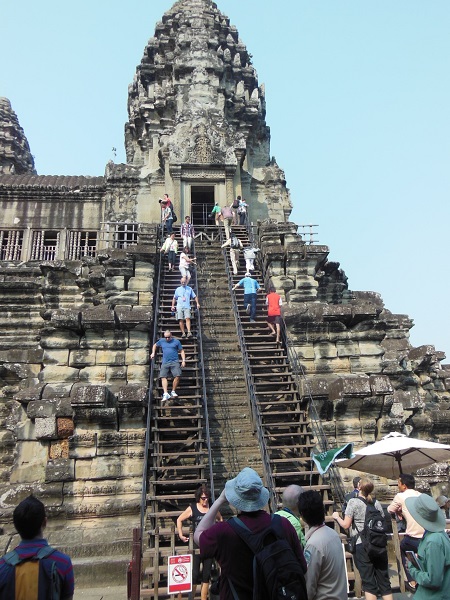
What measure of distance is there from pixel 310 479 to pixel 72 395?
3.64 metres

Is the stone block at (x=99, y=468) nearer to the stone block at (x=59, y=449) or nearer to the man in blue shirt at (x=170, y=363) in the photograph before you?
the stone block at (x=59, y=449)

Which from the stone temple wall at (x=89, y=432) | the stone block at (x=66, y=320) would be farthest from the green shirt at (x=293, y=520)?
the stone block at (x=66, y=320)

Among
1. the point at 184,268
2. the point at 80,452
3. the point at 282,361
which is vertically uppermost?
the point at 184,268

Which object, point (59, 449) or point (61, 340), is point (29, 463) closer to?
point (59, 449)

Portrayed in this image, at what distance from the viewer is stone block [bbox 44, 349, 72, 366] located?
857 centimetres

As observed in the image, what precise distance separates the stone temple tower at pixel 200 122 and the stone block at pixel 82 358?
8.91 metres

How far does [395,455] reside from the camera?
6191mm

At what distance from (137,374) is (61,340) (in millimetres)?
1460

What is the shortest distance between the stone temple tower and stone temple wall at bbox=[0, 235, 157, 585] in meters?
8.06

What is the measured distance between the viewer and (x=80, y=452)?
7.43 meters

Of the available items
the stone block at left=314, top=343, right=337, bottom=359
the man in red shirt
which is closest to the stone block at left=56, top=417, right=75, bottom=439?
the man in red shirt

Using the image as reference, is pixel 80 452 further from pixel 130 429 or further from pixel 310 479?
pixel 310 479

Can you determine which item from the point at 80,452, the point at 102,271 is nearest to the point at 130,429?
the point at 80,452

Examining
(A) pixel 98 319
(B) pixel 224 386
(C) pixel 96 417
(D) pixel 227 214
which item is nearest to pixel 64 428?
(C) pixel 96 417
